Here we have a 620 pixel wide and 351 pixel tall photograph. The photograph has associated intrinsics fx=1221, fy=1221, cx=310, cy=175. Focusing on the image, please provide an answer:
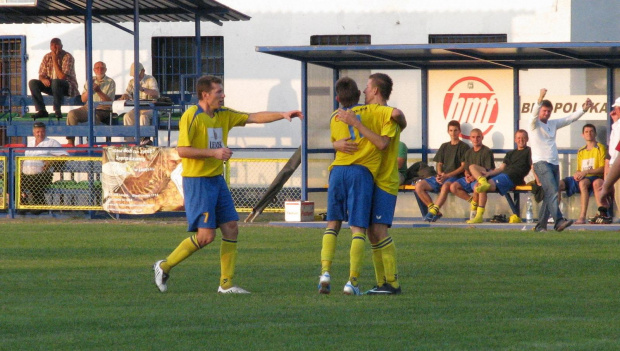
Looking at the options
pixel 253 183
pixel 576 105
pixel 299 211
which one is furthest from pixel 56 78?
pixel 576 105

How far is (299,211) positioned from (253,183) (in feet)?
13.3

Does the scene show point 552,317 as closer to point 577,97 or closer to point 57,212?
point 577,97

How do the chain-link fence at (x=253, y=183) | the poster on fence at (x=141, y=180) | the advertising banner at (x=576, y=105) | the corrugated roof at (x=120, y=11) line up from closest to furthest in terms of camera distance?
the advertising banner at (x=576, y=105)
the poster on fence at (x=141, y=180)
the chain-link fence at (x=253, y=183)
the corrugated roof at (x=120, y=11)

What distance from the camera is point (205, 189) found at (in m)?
9.95

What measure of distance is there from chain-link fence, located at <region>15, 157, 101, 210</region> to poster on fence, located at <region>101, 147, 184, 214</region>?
12.1 inches

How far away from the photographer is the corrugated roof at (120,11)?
946 inches

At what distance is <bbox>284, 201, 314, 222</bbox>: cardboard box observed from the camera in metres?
19.9

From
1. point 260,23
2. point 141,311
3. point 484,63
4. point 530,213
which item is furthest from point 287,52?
point 141,311

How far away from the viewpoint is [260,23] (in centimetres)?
2855

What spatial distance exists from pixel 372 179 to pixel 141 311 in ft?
7.41

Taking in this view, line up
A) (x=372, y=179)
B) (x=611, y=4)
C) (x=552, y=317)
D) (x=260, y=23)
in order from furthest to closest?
1. (x=260, y=23)
2. (x=611, y=4)
3. (x=372, y=179)
4. (x=552, y=317)

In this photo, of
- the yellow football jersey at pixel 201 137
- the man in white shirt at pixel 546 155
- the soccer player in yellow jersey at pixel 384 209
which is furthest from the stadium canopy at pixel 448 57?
the soccer player in yellow jersey at pixel 384 209

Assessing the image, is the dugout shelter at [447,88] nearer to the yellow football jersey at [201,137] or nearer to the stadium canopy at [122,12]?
the stadium canopy at [122,12]

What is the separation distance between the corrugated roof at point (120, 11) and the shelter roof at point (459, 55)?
172 inches
